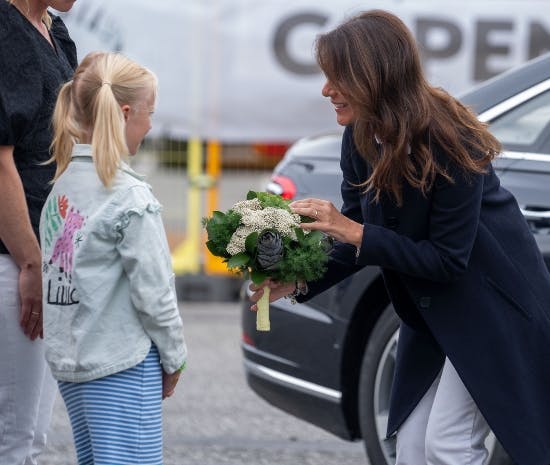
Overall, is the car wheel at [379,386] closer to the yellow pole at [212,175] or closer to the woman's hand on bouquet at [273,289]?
the woman's hand on bouquet at [273,289]

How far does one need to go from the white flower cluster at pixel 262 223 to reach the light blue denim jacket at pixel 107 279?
18 cm

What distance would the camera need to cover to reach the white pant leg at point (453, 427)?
3.28 m

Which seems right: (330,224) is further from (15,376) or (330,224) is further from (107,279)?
(15,376)

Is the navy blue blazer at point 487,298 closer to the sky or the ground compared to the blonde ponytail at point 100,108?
closer to the ground

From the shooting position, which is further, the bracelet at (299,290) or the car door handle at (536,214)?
the car door handle at (536,214)

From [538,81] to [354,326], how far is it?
105cm

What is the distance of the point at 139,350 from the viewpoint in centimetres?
314

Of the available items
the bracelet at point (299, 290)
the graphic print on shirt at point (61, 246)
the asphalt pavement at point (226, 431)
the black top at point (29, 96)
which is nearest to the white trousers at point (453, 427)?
the bracelet at point (299, 290)

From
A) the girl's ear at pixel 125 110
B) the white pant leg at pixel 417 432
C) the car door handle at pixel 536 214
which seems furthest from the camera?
the car door handle at pixel 536 214

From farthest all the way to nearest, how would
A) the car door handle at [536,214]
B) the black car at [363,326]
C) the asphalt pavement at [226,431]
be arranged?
1. the asphalt pavement at [226,431]
2. the black car at [363,326]
3. the car door handle at [536,214]

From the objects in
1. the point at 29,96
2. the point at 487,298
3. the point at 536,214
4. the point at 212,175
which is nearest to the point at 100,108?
the point at 29,96

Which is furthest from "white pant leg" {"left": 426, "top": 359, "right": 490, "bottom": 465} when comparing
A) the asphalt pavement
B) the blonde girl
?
the asphalt pavement

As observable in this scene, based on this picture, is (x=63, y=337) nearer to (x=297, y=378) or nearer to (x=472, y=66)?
(x=297, y=378)

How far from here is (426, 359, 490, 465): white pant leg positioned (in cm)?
328
